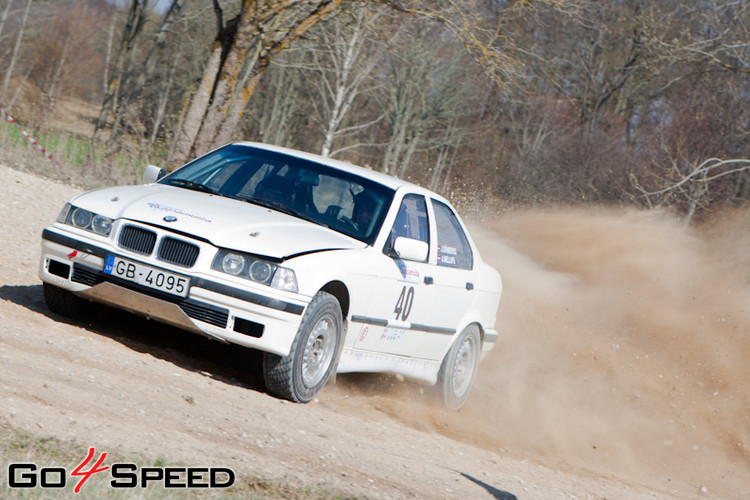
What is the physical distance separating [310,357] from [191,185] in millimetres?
1796

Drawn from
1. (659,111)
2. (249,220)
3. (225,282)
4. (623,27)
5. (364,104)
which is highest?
(623,27)

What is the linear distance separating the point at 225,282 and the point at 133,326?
183cm

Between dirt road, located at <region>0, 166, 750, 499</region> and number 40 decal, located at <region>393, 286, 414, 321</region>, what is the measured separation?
83 centimetres

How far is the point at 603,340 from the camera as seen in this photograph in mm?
13523

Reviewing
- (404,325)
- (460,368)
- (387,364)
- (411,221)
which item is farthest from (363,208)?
(460,368)

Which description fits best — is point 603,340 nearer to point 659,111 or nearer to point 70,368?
point 70,368

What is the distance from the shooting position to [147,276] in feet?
20.3

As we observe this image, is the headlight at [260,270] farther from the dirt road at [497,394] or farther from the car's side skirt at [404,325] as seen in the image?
the car's side skirt at [404,325]

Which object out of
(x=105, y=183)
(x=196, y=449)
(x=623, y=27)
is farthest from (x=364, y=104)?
(x=196, y=449)

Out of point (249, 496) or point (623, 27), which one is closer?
point (249, 496)

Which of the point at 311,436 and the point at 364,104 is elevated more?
the point at 364,104

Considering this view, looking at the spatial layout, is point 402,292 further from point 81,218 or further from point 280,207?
point 81,218

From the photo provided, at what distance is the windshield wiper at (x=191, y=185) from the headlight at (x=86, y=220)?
3.15 ft

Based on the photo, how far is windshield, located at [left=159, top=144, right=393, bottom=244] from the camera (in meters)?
7.08
